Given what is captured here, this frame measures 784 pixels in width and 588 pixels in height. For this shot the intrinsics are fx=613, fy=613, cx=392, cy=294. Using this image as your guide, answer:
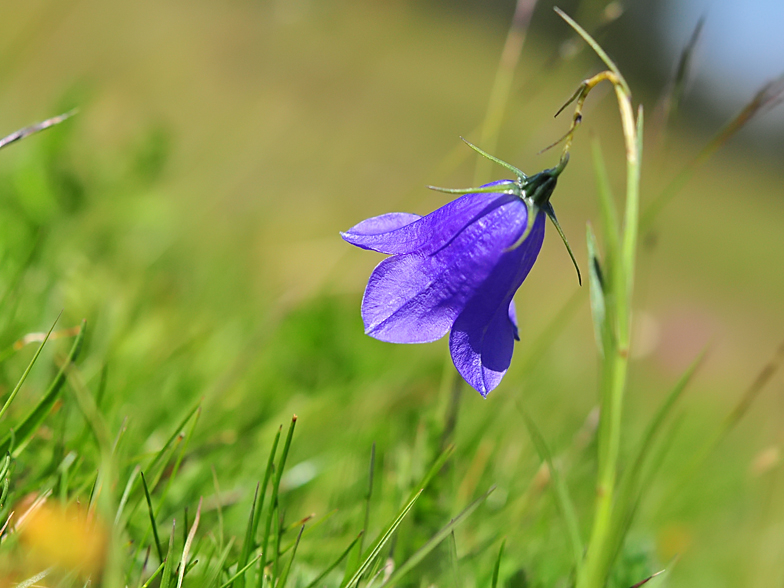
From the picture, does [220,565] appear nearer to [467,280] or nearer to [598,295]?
[467,280]

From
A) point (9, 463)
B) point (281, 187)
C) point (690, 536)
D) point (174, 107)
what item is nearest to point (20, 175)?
point (9, 463)

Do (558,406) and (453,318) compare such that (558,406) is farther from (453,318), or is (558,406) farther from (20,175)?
(20,175)

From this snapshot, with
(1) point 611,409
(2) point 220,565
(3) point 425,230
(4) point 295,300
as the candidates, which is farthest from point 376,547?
(4) point 295,300

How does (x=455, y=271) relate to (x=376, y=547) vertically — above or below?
above

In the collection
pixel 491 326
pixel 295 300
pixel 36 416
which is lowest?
pixel 295 300

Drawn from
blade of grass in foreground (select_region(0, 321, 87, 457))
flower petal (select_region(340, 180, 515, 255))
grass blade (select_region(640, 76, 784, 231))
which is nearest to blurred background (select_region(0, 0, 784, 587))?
grass blade (select_region(640, 76, 784, 231))

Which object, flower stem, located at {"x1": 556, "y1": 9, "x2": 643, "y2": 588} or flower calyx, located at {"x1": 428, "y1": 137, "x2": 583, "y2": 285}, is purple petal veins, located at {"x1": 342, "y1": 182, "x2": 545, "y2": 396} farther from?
flower stem, located at {"x1": 556, "y1": 9, "x2": 643, "y2": 588}

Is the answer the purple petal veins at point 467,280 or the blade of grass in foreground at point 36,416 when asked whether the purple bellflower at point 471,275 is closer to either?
the purple petal veins at point 467,280
